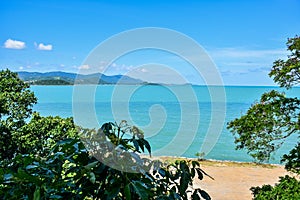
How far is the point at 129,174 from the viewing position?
1.49 ft

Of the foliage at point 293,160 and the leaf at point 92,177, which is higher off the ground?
the foliage at point 293,160

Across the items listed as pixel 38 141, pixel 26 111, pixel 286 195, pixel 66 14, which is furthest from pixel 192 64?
pixel 26 111

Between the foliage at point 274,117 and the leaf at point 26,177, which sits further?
the foliage at point 274,117

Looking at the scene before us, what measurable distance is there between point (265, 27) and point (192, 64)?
101 inches

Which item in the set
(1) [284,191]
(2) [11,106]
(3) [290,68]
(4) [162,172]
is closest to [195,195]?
(4) [162,172]

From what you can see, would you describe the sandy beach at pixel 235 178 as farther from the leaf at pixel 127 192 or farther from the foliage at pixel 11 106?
the leaf at pixel 127 192

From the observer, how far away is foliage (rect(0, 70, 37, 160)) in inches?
145

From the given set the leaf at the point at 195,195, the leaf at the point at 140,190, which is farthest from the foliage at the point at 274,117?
the leaf at the point at 140,190

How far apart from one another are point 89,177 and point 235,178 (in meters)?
5.27

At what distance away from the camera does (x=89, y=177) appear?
428mm

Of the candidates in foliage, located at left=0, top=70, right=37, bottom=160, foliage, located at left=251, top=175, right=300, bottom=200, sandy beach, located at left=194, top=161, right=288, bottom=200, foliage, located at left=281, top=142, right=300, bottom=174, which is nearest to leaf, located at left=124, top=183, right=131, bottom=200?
foliage, located at left=251, top=175, right=300, bottom=200

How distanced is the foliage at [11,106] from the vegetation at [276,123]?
9.33 feet

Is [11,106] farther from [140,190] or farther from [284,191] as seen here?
[140,190]

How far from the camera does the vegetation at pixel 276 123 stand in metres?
2.04
